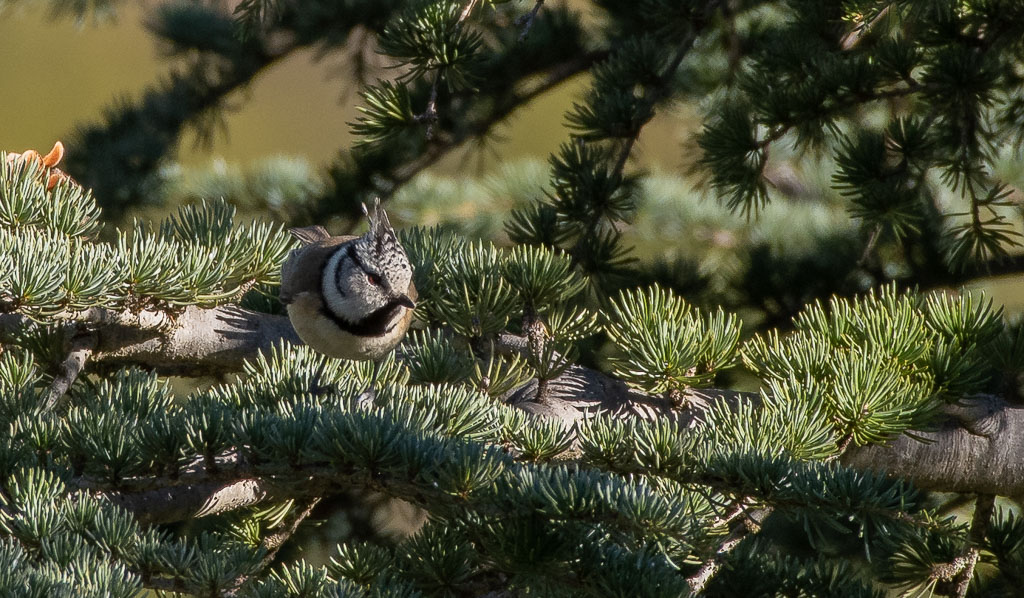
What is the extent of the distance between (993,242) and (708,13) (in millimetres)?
957

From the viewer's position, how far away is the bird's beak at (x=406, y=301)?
251 cm

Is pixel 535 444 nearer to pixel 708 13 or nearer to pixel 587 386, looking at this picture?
pixel 587 386

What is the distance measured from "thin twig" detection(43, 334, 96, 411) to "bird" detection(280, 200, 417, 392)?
545 mm

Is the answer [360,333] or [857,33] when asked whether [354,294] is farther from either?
[857,33]

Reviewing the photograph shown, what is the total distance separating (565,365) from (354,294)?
95cm

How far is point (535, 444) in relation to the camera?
1.77 m

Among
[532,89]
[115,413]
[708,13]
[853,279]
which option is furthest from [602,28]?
[115,413]

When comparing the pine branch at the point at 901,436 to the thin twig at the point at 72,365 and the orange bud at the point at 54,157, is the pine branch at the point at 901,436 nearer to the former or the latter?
the thin twig at the point at 72,365

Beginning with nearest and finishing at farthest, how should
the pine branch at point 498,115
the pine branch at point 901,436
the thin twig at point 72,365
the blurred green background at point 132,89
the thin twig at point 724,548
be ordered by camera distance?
the thin twig at point 724,548, the thin twig at point 72,365, the pine branch at point 901,436, the pine branch at point 498,115, the blurred green background at point 132,89

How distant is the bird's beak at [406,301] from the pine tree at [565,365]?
0.02m

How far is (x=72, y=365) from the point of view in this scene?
2076 millimetres

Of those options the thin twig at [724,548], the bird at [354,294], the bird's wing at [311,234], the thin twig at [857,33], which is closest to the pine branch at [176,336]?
the bird at [354,294]

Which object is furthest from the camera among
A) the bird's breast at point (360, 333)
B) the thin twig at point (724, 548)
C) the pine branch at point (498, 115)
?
the pine branch at point (498, 115)

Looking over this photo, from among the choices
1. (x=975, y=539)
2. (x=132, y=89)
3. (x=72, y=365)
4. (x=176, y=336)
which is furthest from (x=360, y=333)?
(x=132, y=89)
